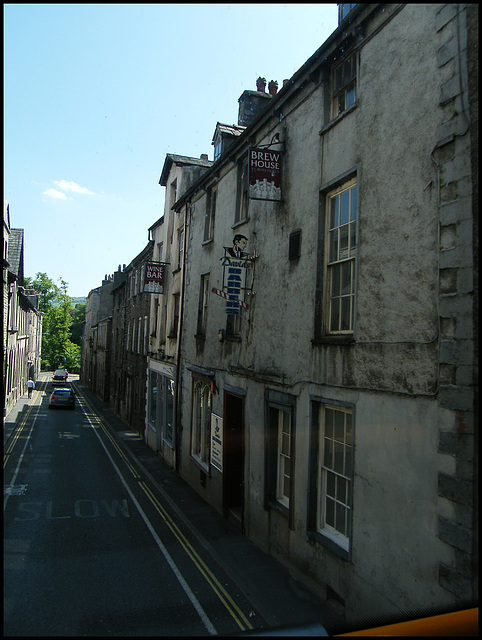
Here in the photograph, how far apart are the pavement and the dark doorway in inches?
22.1

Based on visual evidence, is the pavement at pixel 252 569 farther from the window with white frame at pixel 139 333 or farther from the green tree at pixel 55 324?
the green tree at pixel 55 324

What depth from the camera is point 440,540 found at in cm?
550

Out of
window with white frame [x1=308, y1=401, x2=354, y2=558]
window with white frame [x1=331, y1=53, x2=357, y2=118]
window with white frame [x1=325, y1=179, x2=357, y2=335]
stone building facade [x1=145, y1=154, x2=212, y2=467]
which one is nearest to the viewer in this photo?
window with white frame [x1=308, y1=401, x2=354, y2=558]

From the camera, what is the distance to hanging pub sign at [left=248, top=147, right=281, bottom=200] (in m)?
10.2

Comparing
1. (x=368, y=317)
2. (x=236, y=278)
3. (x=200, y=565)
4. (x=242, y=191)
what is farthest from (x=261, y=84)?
(x=200, y=565)

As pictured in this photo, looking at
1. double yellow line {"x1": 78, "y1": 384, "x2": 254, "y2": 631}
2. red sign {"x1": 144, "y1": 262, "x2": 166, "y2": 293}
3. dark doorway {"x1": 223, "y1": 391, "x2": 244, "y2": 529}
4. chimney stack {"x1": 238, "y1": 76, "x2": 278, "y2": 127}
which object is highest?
chimney stack {"x1": 238, "y1": 76, "x2": 278, "y2": 127}

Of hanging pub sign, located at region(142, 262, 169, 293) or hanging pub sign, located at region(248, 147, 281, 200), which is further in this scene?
hanging pub sign, located at region(142, 262, 169, 293)

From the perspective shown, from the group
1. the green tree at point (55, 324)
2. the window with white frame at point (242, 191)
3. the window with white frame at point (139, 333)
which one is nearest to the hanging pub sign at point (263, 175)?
the window with white frame at point (242, 191)

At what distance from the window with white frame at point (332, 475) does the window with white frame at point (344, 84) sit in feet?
17.1

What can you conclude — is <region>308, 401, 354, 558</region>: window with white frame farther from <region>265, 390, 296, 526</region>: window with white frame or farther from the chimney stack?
the chimney stack

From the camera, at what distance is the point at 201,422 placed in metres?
15.8

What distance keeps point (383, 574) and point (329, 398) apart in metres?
2.64

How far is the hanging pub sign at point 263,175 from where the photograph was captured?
33.3 ft

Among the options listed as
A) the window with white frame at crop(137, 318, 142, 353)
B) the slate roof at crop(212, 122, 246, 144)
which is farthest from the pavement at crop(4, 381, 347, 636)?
the slate roof at crop(212, 122, 246, 144)
